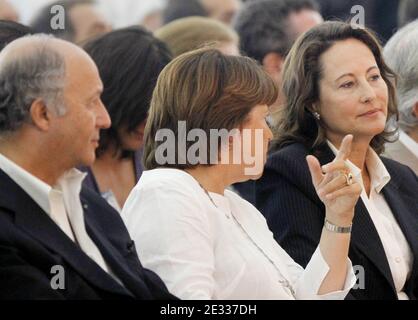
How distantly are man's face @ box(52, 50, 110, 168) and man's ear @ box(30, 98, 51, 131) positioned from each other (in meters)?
0.03

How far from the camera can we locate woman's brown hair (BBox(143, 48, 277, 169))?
11.8ft

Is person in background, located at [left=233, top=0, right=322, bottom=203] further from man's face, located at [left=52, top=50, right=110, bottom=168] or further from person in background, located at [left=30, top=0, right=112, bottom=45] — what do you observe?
man's face, located at [left=52, top=50, right=110, bottom=168]

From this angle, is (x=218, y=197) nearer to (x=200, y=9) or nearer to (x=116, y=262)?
(x=116, y=262)

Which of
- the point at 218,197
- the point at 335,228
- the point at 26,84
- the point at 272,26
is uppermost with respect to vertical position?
the point at 26,84

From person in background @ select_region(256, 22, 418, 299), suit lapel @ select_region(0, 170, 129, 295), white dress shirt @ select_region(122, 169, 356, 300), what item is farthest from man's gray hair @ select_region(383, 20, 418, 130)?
suit lapel @ select_region(0, 170, 129, 295)

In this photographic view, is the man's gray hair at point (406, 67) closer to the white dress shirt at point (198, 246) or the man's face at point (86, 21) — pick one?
the white dress shirt at point (198, 246)

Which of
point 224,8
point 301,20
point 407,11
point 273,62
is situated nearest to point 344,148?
point 273,62

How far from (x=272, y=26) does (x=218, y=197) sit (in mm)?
2399

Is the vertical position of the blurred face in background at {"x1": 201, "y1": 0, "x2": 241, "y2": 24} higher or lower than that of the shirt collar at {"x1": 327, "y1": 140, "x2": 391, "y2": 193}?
higher

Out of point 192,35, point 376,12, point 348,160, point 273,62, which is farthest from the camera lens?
point 376,12

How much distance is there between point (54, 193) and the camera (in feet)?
10.5

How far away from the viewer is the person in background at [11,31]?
13.4 ft

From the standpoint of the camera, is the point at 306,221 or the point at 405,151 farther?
the point at 405,151
